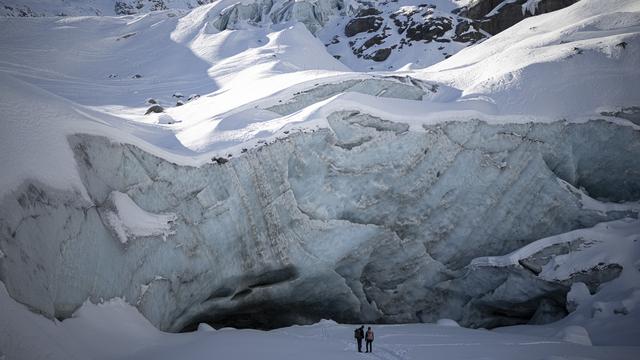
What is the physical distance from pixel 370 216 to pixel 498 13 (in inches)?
1963

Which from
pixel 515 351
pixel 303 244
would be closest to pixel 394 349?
pixel 515 351

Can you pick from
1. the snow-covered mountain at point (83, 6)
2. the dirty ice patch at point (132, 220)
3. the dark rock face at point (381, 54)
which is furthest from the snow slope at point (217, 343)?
the snow-covered mountain at point (83, 6)

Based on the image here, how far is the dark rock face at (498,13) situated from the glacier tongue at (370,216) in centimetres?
4154

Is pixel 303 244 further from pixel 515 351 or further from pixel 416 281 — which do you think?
pixel 515 351

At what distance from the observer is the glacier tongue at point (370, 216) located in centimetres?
1429

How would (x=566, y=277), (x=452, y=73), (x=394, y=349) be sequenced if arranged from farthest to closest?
(x=452, y=73) < (x=566, y=277) < (x=394, y=349)

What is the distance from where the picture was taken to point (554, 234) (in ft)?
56.7

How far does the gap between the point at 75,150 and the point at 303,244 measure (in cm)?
775

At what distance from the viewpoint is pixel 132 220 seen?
1286 cm

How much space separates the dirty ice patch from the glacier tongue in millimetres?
50

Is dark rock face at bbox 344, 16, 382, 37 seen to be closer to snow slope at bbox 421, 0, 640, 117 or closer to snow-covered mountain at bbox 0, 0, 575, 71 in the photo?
snow-covered mountain at bbox 0, 0, 575, 71

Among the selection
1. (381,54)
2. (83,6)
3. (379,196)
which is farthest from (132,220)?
(83,6)

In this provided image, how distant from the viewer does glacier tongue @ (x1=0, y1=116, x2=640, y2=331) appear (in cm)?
1429

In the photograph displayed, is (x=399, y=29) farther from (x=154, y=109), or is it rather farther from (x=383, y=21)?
(x=154, y=109)
